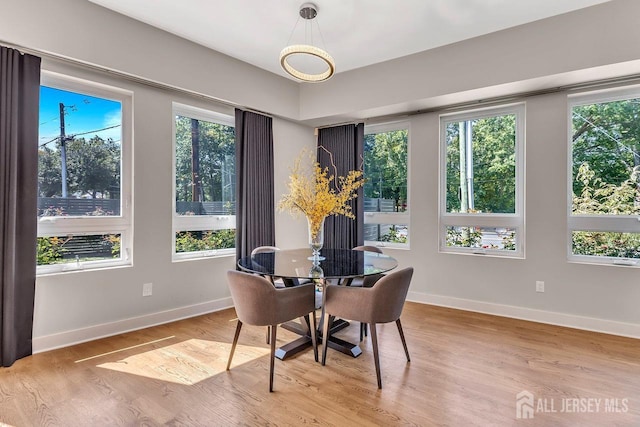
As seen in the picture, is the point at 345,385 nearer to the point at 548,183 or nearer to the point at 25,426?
the point at 25,426

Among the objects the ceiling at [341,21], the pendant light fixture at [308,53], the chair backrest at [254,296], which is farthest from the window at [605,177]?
the chair backrest at [254,296]

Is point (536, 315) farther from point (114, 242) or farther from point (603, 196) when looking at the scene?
point (114, 242)

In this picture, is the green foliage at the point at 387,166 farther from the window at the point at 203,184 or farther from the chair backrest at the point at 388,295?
the chair backrest at the point at 388,295

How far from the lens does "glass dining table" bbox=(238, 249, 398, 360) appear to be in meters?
2.34

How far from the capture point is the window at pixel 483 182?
12.2 feet

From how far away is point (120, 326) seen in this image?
3.09 metres

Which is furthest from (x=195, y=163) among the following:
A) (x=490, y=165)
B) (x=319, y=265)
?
(x=490, y=165)

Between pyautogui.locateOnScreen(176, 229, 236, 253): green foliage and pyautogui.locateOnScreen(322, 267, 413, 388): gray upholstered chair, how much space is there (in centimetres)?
205

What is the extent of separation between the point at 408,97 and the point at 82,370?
4.05 metres

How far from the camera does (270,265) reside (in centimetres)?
265

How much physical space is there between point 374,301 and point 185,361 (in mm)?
1575

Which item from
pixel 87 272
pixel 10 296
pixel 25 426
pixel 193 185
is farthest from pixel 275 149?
pixel 25 426

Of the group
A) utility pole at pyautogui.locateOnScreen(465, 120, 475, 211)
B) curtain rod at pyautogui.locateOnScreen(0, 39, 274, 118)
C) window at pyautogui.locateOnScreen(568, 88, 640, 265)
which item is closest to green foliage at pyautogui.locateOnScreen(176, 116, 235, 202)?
curtain rod at pyautogui.locateOnScreen(0, 39, 274, 118)

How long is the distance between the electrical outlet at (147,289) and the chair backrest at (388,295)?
235cm
